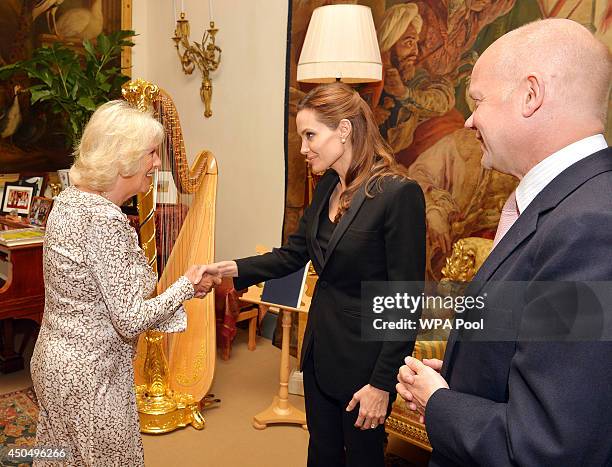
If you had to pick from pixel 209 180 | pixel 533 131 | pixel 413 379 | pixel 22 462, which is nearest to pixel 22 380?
pixel 22 462

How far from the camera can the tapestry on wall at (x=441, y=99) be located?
330cm

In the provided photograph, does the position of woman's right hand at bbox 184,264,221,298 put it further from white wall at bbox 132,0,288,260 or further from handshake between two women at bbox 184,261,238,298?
white wall at bbox 132,0,288,260

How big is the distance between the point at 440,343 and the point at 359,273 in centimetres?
132

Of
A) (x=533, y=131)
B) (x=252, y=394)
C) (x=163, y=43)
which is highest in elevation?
(x=163, y=43)

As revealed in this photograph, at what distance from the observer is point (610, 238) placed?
0.91 metres

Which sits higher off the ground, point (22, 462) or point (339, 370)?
point (339, 370)

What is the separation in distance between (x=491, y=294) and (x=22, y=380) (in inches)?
148

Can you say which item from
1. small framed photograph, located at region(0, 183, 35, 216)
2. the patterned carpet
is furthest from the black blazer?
small framed photograph, located at region(0, 183, 35, 216)

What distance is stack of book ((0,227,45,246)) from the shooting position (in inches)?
138

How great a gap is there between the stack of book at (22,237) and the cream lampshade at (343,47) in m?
1.89

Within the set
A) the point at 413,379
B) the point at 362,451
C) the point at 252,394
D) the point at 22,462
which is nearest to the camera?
the point at 413,379

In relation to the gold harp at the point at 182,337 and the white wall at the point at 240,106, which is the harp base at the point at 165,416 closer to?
the gold harp at the point at 182,337

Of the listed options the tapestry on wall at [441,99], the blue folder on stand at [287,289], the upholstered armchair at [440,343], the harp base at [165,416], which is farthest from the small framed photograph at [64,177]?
the upholstered armchair at [440,343]

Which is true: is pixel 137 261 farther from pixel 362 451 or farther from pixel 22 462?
pixel 22 462
